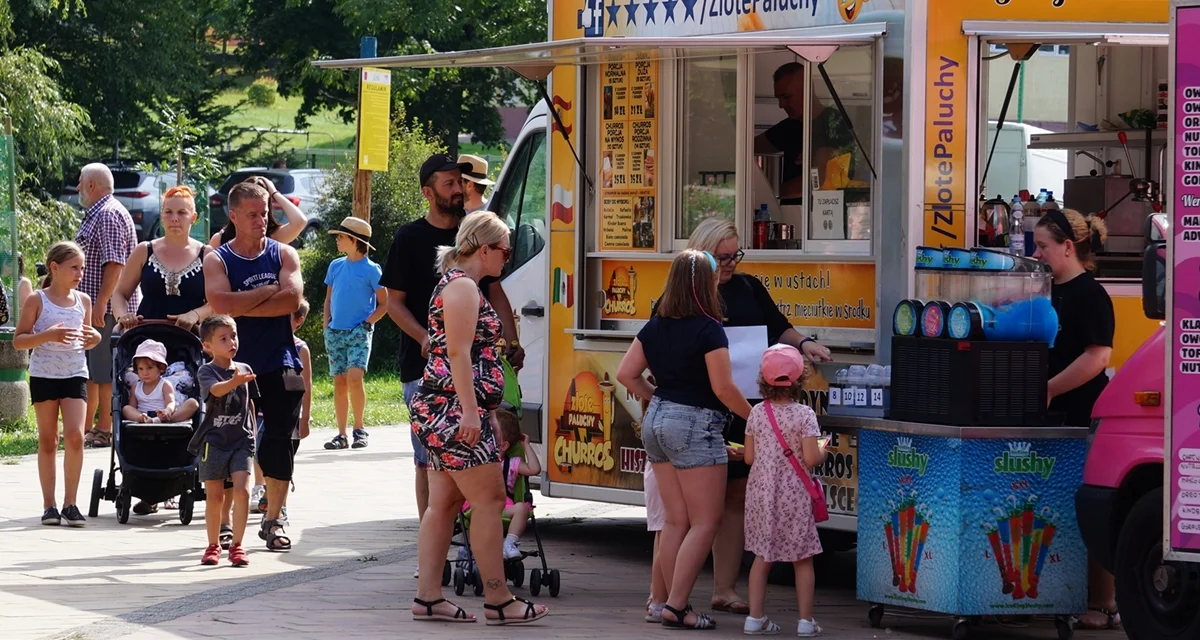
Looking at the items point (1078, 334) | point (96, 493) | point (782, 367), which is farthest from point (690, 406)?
point (96, 493)

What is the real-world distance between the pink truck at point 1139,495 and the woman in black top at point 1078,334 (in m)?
0.37


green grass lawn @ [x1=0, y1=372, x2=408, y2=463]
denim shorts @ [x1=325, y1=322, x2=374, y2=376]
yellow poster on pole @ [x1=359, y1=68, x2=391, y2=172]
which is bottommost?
green grass lawn @ [x1=0, y1=372, x2=408, y2=463]

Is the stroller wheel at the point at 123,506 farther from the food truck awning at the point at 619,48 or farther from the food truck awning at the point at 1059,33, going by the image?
the food truck awning at the point at 1059,33

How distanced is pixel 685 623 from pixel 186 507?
3.99m

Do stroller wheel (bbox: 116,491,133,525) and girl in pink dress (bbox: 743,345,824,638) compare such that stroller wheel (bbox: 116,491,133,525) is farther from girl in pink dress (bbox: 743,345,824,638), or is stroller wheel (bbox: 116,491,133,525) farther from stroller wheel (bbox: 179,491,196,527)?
girl in pink dress (bbox: 743,345,824,638)

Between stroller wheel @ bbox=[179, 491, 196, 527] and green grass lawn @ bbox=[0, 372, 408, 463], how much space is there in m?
3.08

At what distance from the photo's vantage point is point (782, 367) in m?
7.47

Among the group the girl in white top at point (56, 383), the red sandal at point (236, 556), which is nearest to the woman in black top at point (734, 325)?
the red sandal at point (236, 556)

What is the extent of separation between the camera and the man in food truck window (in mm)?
8648

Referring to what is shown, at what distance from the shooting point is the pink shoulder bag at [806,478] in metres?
7.47

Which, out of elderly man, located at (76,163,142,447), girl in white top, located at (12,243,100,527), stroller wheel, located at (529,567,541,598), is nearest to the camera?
stroller wheel, located at (529,567,541,598)

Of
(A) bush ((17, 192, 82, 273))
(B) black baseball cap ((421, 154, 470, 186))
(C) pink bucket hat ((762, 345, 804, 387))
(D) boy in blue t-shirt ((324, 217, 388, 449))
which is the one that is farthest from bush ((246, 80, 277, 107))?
(C) pink bucket hat ((762, 345, 804, 387))

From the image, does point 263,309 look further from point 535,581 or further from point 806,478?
point 806,478

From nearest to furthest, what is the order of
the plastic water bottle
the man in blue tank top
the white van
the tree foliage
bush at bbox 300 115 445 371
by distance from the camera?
the plastic water bottle → the man in blue tank top → the white van → bush at bbox 300 115 445 371 → the tree foliage
